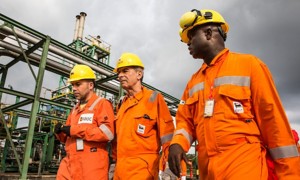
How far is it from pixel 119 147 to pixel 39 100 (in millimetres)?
3701

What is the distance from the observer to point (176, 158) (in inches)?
67.2

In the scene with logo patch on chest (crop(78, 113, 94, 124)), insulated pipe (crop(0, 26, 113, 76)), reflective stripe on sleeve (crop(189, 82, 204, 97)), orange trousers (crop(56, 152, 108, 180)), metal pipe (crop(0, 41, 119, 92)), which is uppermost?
insulated pipe (crop(0, 26, 113, 76))

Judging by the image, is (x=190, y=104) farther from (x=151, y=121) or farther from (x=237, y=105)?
(x=151, y=121)

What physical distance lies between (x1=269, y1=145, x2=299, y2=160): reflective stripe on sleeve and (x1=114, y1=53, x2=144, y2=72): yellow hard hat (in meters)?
2.02

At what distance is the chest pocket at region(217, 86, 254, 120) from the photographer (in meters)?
1.60

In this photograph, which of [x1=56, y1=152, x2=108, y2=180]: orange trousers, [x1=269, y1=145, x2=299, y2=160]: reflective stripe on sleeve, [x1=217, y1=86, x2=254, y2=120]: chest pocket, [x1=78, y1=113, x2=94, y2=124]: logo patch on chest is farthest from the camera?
[x1=78, y1=113, x2=94, y2=124]: logo patch on chest

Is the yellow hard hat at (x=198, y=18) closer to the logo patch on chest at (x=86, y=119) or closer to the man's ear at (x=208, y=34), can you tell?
the man's ear at (x=208, y=34)

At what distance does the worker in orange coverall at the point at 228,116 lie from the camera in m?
1.47

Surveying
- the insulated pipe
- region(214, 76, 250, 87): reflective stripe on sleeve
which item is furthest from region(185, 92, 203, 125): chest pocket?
the insulated pipe

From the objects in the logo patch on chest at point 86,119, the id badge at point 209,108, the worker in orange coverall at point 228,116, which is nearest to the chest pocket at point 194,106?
the worker in orange coverall at point 228,116

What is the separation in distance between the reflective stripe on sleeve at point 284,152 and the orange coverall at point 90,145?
1.83 meters

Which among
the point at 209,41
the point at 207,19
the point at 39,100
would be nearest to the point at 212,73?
the point at 209,41

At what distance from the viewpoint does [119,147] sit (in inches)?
104

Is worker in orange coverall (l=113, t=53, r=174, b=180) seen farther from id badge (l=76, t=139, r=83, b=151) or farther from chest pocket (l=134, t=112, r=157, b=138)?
id badge (l=76, t=139, r=83, b=151)
